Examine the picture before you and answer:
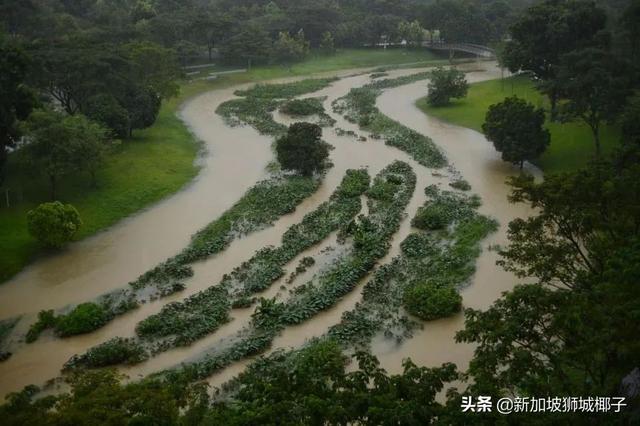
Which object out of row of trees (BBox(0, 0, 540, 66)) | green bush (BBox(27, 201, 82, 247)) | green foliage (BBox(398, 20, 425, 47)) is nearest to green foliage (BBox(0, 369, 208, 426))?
green bush (BBox(27, 201, 82, 247))

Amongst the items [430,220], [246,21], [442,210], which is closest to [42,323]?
[430,220]

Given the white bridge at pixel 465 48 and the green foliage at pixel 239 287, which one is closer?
the green foliage at pixel 239 287

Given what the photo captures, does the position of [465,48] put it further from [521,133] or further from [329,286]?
[329,286]

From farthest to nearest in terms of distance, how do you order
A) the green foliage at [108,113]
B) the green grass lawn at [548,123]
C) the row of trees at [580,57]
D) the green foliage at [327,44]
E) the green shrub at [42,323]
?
the green foliage at [327,44]
the green foliage at [108,113]
the green grass lawn at [548,123]
the row of trees at [580,57]
the green shrub at [42,323]

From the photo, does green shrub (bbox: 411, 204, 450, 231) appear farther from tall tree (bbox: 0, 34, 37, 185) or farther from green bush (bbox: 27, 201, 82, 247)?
tall tree (bbox: 0, 34, 37, 185)

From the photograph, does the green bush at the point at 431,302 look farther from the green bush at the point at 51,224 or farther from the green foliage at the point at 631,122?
the green bush at the point at 51,224

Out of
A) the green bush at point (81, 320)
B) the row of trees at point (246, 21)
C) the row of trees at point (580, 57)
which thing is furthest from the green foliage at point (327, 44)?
the green bush at point (81, 320)
